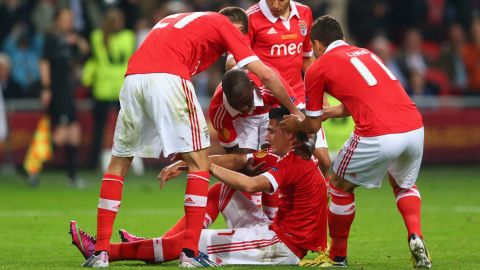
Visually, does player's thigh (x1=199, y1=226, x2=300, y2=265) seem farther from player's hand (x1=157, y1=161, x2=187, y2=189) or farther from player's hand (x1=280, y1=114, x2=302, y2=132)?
player's hand (x1=280, y1=114, x2=302, y2=132)

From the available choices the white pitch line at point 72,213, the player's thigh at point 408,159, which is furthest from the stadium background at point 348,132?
the player's thigh at point 408,159

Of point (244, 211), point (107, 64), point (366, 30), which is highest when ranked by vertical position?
point (244, 211)

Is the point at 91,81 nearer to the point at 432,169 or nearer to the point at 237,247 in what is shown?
the point at 432,169

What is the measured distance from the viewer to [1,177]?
1927 centimetres

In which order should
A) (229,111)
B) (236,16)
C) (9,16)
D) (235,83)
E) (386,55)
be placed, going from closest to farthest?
(235,83), (229,111), (236,16), (386,55), (9,16)

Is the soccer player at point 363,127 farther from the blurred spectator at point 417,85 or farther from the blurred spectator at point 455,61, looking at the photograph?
the blurred spectator at point 455,61

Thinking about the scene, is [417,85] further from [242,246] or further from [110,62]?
[242,246]

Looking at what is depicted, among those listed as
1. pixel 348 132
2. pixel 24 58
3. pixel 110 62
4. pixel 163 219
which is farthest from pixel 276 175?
pixel 24 58

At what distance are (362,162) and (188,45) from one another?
1.69 m

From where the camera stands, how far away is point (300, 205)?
9.20 meters

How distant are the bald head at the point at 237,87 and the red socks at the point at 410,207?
1.46m

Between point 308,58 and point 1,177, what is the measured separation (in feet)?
29.9

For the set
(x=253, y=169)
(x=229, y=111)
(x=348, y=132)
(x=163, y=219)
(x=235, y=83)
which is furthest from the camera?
(x=348, y=132)

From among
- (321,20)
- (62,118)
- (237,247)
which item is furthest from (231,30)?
(62,118)
